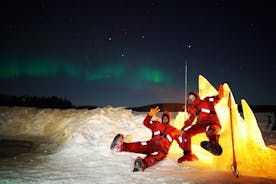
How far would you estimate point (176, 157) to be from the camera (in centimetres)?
886

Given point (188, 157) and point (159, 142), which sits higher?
point (159, 142)

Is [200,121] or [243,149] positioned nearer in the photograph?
[243,149]

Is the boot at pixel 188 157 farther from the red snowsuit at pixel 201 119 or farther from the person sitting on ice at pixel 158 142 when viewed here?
the person sitting on ice at pixel 158 142

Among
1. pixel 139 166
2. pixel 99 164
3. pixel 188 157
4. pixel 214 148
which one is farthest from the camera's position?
pixel 188 157

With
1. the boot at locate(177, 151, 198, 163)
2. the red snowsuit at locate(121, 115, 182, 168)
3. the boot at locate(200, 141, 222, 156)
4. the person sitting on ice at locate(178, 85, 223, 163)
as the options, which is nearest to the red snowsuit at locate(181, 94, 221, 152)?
the person sitting on ice at locate(178, 85, 223, 163)

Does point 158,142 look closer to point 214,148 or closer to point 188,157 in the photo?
point 188,157

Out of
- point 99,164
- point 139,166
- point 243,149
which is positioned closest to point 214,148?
point 243,149

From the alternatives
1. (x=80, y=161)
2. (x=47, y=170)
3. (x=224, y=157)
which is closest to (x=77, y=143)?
(x=80, y=161)

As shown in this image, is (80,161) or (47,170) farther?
(80,161)

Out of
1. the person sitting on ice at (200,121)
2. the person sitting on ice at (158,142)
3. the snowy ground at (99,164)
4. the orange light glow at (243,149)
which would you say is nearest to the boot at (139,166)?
the snowy ground at (99,164)

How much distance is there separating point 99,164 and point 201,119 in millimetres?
3252

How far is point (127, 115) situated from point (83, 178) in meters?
6.38

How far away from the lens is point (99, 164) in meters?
7.84

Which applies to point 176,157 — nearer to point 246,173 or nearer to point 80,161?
point 246,173
